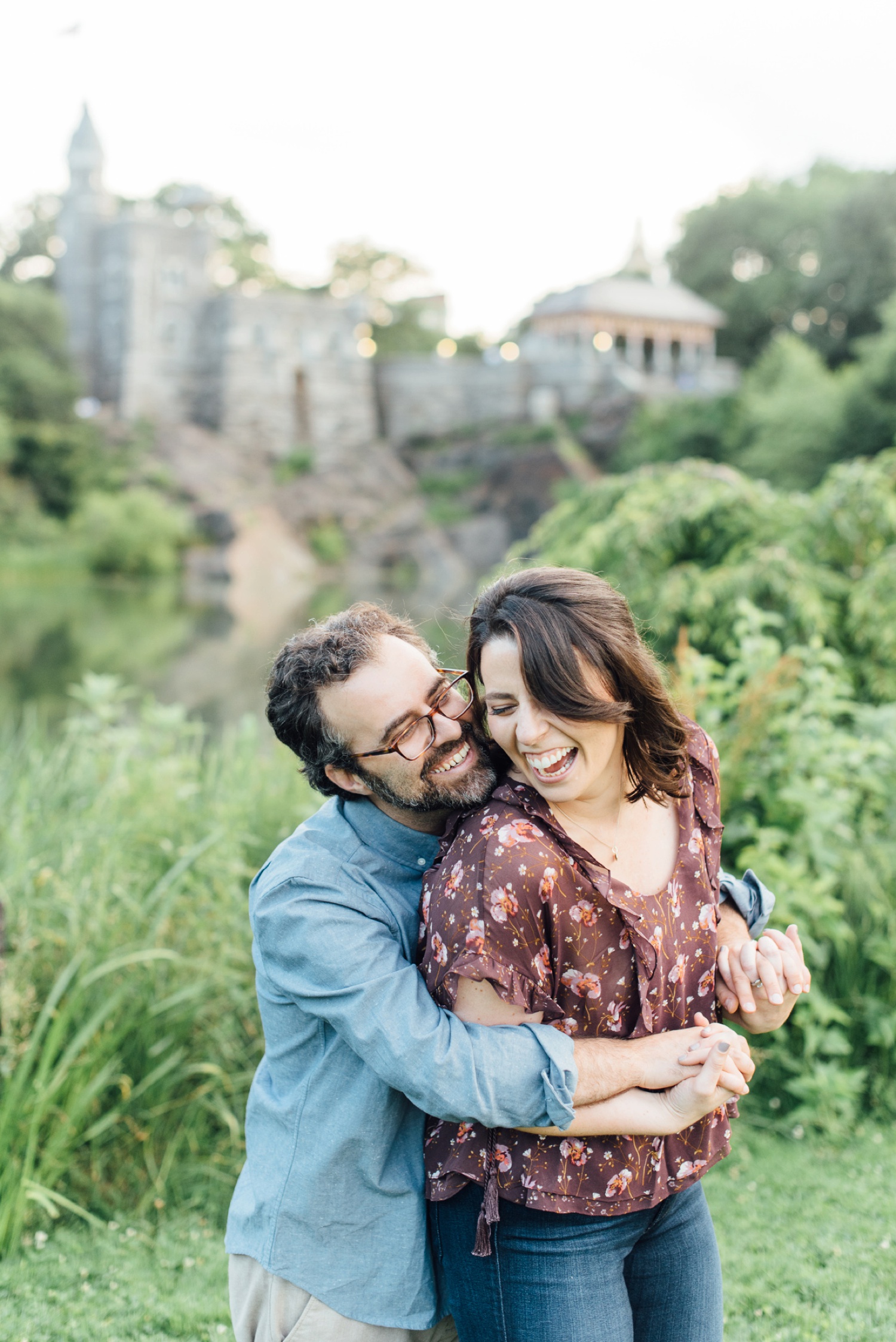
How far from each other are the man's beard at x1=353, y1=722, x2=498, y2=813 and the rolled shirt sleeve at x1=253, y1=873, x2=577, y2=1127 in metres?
0.15

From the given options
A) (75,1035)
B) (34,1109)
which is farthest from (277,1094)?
(75,1035)

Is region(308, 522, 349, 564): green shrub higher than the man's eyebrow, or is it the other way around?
the man's eyebrow

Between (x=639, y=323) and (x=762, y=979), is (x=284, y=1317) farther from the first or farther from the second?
(x=639, y=323)

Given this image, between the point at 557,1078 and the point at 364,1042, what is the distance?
223 millimetres

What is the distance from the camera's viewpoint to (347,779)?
58.9 inches

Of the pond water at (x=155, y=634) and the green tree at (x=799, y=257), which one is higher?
the green tree at (x=799, y=257)

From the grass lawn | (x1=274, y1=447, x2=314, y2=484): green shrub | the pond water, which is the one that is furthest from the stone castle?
the grass lawn

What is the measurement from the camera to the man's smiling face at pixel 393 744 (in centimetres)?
145

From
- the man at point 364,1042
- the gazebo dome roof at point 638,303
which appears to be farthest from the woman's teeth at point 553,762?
the gazebo dome roof at point 638,303

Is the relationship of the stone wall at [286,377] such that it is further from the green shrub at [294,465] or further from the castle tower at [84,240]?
the castle tower at [84,240]

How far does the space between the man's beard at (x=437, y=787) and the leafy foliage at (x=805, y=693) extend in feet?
1.80

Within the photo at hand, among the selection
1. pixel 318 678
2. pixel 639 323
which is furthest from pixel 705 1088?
pixel 639 323

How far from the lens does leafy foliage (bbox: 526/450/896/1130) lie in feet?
10.0

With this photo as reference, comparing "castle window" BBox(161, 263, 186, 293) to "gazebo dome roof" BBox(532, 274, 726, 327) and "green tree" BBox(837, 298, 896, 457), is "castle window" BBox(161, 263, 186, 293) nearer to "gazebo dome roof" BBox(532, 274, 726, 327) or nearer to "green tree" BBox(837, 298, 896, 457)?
"gazebo dome roof" BBox(532, 274, 726, 327)
